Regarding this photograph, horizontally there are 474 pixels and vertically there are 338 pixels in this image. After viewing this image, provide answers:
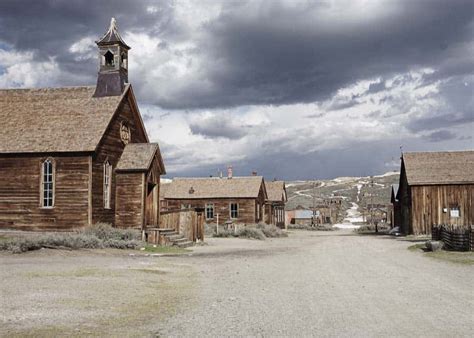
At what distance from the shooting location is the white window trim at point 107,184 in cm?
2962

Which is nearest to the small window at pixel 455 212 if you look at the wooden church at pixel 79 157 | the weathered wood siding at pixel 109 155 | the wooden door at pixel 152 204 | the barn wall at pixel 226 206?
the barn wall at pixel 226 206

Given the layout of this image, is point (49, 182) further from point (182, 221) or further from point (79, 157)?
point (182, 221)

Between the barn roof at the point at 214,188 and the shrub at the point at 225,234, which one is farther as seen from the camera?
the barn roof at the point at 214,188

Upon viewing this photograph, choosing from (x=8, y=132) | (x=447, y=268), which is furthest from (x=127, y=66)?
(x=447, y=268)

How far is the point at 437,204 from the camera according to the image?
43969mm

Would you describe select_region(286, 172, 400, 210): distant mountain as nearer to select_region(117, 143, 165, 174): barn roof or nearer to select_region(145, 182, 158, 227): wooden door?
select_region(145, 182, 158, 227): wooden door

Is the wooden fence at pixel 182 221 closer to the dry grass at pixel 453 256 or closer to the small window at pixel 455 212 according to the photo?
the dry grass at pixel 453 256

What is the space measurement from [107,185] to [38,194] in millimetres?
3462

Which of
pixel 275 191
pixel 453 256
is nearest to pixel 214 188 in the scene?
pixel 275 191

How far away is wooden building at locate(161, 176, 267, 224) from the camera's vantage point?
57.0 metres

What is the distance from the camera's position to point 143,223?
30.3m

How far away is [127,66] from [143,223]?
9.57 m

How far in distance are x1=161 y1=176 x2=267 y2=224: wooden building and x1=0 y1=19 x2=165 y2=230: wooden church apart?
2451 cm

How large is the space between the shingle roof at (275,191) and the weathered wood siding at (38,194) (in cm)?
4532
